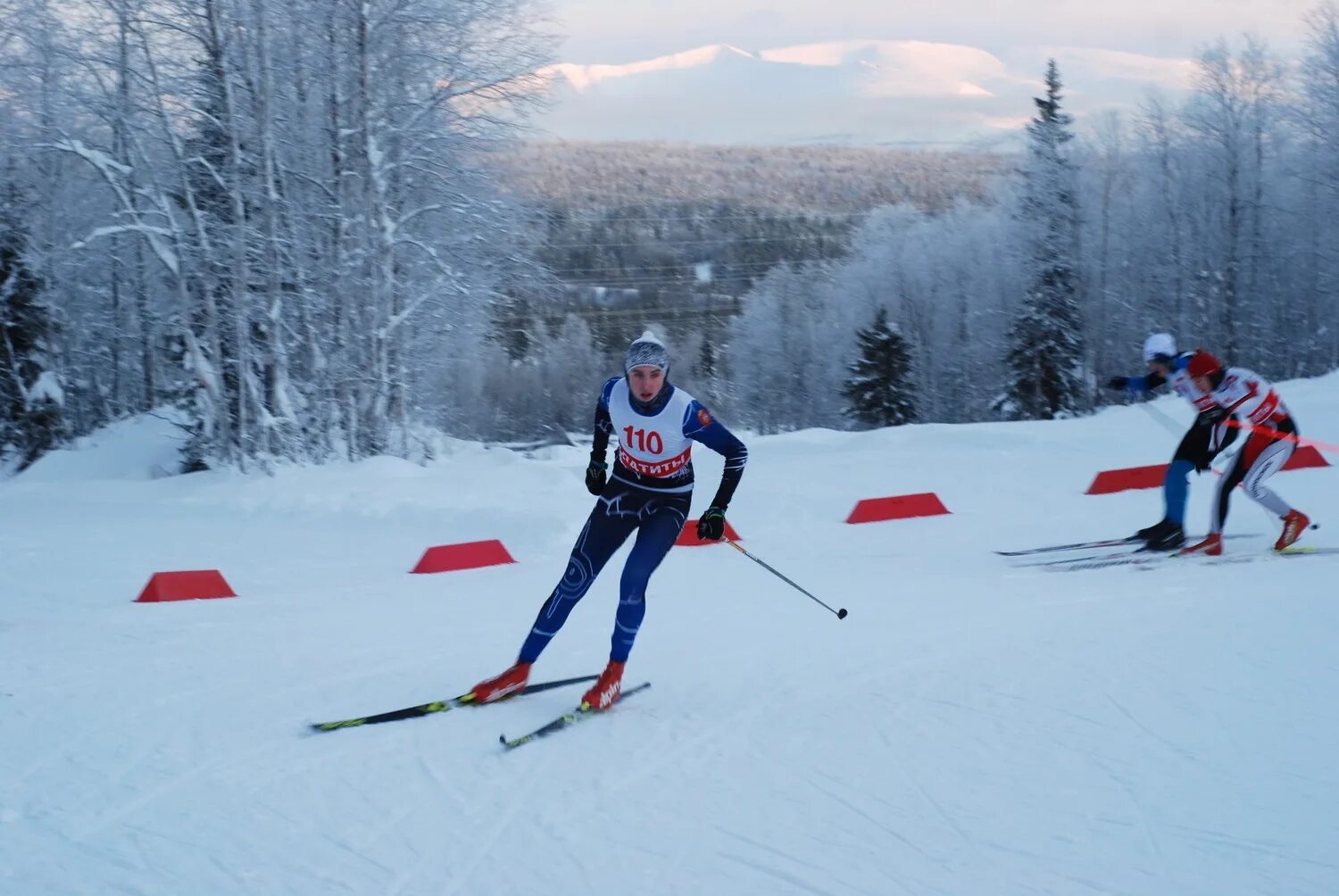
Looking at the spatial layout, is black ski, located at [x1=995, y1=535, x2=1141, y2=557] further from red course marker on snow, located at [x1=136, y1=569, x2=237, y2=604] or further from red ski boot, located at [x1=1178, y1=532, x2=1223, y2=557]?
red course marker on snow, located at [x1=136, y1=569, x2=237, y2=604]

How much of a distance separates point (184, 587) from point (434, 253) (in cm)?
802

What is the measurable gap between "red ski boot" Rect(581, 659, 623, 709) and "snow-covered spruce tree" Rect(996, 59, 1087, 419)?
110ft

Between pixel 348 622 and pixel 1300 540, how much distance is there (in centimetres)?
714

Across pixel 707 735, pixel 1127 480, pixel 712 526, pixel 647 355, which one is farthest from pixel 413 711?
pixel 1127 480

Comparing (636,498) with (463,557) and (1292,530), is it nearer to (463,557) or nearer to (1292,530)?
(463,557)

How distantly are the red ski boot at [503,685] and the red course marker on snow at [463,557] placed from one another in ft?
16.4

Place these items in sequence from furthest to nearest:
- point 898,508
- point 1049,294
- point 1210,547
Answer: point 1049,294
point 898,508
point 1210,547

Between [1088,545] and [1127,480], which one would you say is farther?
[1127,480]

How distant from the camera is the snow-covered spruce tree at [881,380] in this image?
3962 centimetres

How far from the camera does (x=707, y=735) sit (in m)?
4.86

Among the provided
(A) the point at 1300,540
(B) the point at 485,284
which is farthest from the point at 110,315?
(A) the point at 1300,540

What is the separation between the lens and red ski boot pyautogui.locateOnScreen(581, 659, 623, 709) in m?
5.21

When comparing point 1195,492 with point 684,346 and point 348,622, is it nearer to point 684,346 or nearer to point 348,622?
point 348,622

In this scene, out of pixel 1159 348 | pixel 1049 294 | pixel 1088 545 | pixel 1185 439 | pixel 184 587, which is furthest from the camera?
pixel 1049 294
